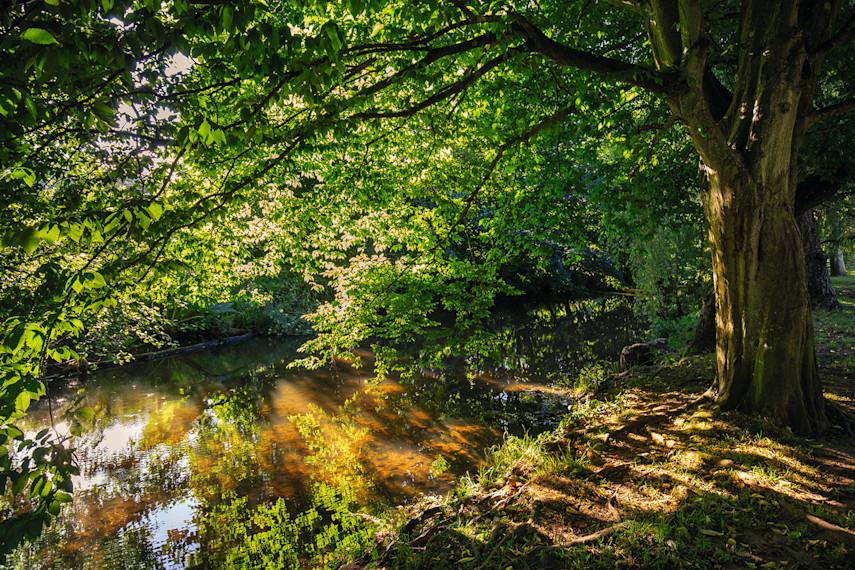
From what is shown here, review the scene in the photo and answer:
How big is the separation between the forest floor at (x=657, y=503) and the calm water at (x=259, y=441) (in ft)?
6.73

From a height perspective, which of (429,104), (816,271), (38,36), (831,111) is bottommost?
(816,271)

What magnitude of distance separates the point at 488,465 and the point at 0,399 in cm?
581

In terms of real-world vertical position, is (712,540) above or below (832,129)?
below

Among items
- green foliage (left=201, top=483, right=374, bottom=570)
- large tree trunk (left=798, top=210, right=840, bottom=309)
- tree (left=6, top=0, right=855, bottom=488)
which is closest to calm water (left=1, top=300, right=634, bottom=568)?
green foliage (left=201, top=483, right=374, bottom=570)

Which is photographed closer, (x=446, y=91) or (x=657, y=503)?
(x=657, y=503)

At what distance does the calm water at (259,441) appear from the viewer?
571 cm

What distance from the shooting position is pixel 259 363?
15.8 meters

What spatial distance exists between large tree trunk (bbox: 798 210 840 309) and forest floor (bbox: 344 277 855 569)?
5.38 m

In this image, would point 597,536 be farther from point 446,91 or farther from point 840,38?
point 840,38

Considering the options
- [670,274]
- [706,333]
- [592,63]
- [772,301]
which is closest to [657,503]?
[772,301]

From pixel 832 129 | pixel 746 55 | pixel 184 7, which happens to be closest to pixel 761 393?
pixel 746 55

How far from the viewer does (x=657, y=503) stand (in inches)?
136

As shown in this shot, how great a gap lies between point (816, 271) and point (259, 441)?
12719 mm

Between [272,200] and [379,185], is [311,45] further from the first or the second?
[272,200]
